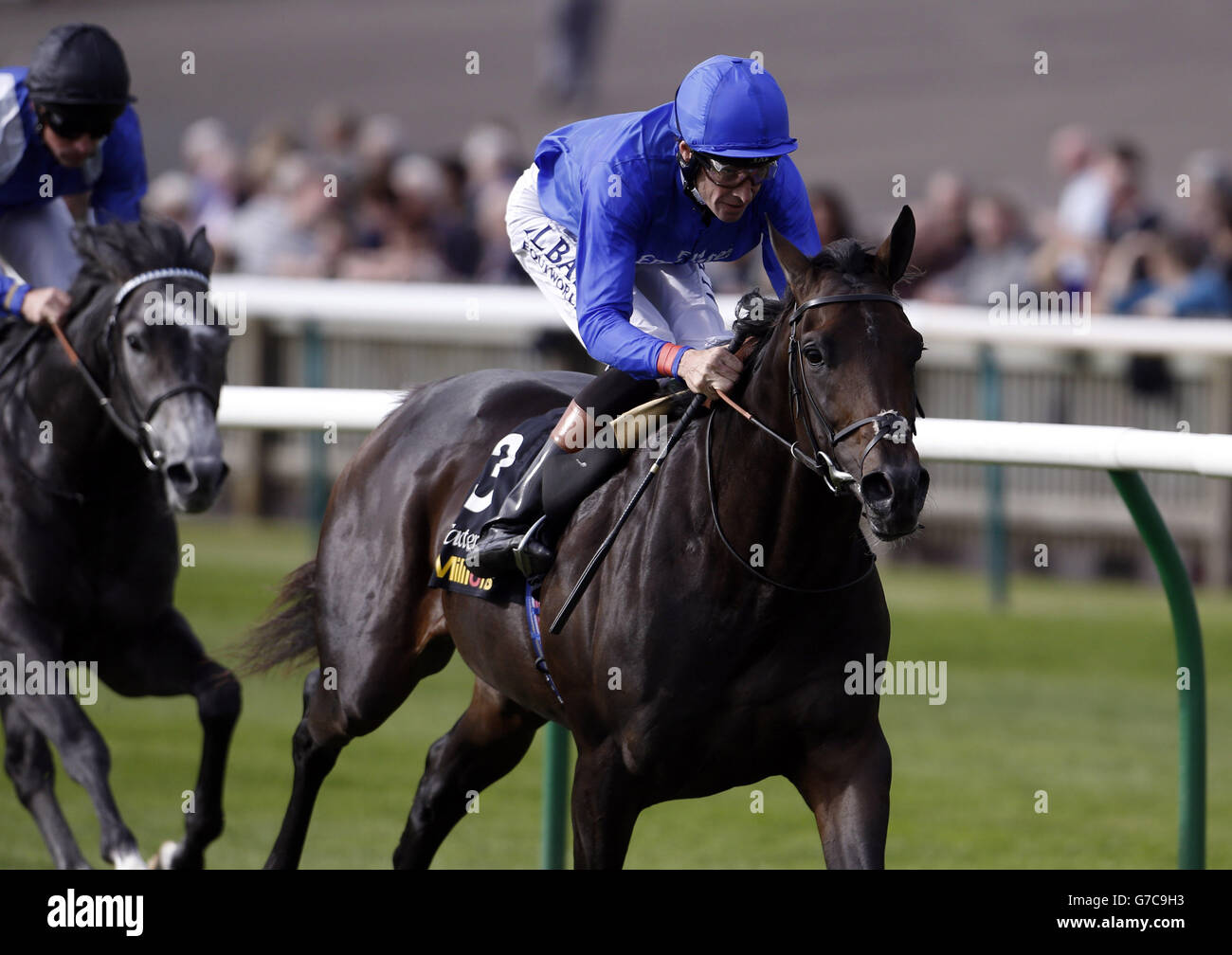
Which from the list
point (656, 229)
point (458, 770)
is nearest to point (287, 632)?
point (458, 770)

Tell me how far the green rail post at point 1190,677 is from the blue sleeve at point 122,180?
2.92 metres

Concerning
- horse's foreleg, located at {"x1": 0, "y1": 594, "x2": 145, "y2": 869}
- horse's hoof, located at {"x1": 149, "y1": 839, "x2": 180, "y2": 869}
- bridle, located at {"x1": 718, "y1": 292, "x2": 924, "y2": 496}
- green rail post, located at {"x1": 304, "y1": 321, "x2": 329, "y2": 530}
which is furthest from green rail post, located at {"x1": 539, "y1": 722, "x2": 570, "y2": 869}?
green rail post, located at {"x1": 304, "y1": 321, "x2": 329, "y2": 530}

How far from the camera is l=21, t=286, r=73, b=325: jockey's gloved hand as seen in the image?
521 cm

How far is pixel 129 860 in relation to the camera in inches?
178

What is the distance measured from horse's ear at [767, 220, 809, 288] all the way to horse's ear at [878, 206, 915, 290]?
0.48ft

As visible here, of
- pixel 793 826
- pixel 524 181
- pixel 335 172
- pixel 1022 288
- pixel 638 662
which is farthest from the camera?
pixel 335 172

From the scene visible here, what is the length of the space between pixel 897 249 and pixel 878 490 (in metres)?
0.54

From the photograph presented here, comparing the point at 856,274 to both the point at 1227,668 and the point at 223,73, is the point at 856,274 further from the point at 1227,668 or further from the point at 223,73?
the point at 223,73

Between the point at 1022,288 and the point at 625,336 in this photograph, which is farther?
the point at 1022,288

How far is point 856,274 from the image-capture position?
373 cm

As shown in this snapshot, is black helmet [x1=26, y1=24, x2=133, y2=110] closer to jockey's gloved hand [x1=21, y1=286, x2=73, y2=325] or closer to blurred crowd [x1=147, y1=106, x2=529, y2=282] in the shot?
jockey's gloved hand [x1=21, y1=286, x2=73, y2=325]

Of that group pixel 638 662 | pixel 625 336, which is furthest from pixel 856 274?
pixel 638 662
